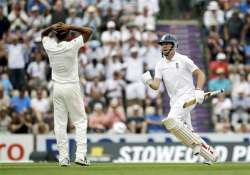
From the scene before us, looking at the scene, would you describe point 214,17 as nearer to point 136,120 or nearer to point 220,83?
point 220,83

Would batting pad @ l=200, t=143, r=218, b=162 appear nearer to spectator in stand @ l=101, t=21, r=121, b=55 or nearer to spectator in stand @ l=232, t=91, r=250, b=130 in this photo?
spectator in stand @ l=232, t=91, r=250, b=130

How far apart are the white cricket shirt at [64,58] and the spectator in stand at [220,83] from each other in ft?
32.1

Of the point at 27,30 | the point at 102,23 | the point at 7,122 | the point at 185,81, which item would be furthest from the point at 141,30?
the point at 185,81

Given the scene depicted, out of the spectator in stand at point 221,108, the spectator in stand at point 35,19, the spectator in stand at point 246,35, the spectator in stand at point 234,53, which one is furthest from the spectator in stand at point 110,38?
the spectator in stand at point 246,35

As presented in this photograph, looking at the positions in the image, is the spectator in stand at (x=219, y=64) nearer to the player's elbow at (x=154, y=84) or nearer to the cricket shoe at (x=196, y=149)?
the player's elbow at (x=154, y=84)

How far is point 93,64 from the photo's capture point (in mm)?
25953

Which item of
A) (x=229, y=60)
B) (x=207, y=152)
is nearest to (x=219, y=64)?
(x=229, y=60)

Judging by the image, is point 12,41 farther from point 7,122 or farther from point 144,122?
point 144,122

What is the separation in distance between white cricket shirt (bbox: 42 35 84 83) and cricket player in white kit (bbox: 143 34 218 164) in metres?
1.26

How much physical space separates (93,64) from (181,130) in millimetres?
10470

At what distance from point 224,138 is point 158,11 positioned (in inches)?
277

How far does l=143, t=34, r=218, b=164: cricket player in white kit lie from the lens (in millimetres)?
15844

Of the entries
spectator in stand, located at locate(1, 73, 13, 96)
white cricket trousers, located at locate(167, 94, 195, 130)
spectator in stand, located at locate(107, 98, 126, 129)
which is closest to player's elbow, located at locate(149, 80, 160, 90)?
white cricket trousers, located at locate(167, 94, 195, 130)

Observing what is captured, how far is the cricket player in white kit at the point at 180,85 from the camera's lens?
15844 millimetres
